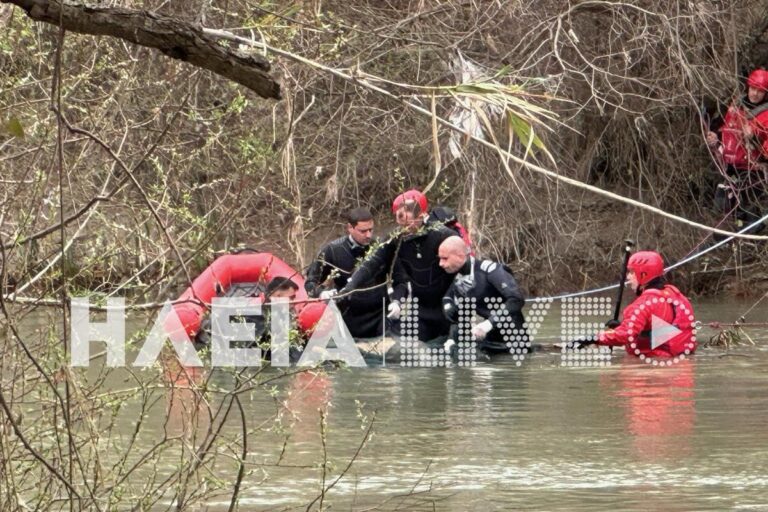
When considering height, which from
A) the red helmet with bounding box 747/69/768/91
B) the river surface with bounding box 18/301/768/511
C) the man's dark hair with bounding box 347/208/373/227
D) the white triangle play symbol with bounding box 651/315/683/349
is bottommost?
the river surface with bounding box 18/301/768/511

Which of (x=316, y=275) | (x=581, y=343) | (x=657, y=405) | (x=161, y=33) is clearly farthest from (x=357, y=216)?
(x=161, y=33)

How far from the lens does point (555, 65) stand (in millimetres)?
16312

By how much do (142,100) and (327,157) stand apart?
13.8ft

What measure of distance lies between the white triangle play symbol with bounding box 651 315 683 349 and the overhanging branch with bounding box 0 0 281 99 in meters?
9.03

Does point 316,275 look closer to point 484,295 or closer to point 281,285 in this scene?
point 484,295

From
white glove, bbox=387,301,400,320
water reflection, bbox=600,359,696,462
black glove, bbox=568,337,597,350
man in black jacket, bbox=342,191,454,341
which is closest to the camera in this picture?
water reflection, bbox=600,359,696,462

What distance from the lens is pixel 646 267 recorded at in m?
13.4

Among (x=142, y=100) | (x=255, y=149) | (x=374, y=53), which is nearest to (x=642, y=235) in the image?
(x=374, y=53)

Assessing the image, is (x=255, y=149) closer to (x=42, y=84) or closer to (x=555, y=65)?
(x=42, y=84)

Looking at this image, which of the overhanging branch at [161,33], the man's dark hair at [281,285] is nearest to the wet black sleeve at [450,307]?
the man's dark hair at [281,285]

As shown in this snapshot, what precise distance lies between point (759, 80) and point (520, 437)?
7.92 m

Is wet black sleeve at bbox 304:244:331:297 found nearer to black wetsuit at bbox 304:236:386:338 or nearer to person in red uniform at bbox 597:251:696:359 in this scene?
black wetsuit at bbox 304:236:386:338

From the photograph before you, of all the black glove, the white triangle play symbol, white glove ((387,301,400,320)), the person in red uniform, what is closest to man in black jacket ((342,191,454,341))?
white glove ((387,301,400,320))

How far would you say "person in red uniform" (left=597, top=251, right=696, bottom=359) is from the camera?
530 inches
